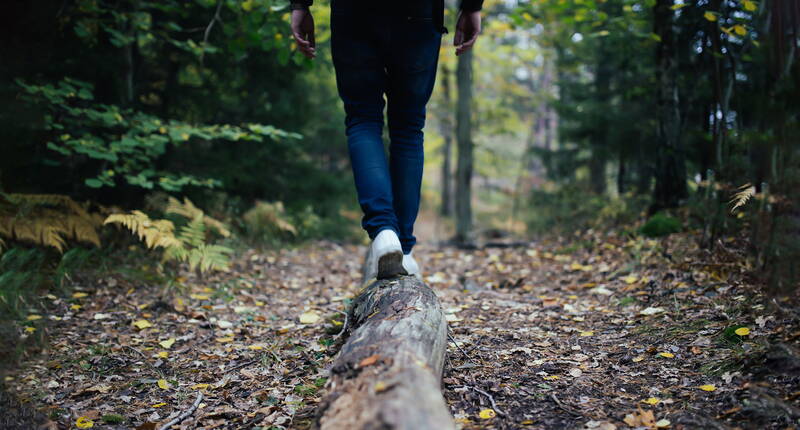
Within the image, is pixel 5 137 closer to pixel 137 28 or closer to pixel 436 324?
pixel 137 28

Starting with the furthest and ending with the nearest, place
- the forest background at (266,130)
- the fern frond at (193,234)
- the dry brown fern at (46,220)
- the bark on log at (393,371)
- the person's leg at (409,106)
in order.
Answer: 1. the fern frond at (193,234)
2. the dry brown fern at (46,220)
3. the forest background at (266,130)
4. the person's leg at (409,106)
5. the bark on log at (393,371)

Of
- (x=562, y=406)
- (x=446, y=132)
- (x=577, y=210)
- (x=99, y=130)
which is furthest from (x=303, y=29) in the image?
(x=446, y=132)

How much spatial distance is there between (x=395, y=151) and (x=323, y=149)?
6.12m

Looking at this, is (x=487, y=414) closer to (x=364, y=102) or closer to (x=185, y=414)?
(x=185, y=414)

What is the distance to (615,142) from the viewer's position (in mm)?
7570

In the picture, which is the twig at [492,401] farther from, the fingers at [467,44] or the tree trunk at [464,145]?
the tree trunk at [464,145]

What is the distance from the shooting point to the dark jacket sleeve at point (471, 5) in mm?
2300

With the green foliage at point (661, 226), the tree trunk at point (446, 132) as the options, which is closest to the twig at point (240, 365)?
the green foliage at point (661, 226)

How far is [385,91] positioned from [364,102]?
17cm

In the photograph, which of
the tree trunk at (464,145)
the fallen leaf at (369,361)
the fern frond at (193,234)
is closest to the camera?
the fallen leaf at (369,361)

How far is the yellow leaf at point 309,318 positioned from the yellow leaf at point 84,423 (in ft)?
4.16

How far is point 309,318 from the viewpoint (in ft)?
9.75

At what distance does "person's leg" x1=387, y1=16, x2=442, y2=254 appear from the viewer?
7.45 ft

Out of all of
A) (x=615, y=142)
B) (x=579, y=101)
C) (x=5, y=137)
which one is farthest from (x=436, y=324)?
(x=579, y=101)
